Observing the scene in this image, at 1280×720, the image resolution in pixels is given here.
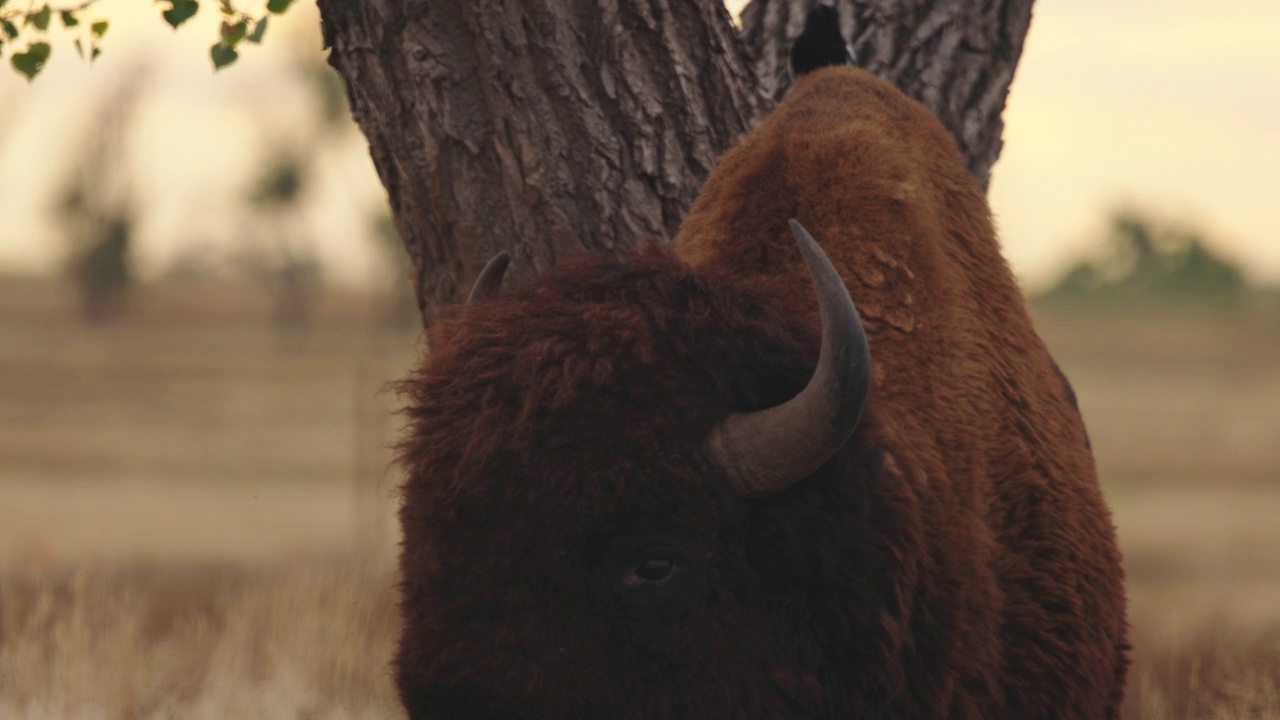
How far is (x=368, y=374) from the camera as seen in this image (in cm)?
2577

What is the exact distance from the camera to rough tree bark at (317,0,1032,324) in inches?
189

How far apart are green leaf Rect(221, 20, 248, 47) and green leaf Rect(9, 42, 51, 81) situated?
0.88 m

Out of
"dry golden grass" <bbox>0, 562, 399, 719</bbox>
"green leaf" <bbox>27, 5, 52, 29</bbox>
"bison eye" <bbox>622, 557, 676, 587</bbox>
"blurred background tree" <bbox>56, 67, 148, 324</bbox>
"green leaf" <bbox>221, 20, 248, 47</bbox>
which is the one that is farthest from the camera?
"blurred background tree" <bbox>56, 67, 148, 324</bbox>

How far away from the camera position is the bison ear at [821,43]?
5.01m

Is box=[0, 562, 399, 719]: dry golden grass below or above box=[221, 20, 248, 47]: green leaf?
below

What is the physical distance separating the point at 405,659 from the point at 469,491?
0.41 metres

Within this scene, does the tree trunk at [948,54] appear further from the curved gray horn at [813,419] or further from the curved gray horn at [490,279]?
the curved gray horn at [813,419]

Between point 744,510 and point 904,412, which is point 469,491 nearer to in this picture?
point 744,510

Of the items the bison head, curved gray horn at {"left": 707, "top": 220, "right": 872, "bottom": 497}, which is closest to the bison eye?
the bison head

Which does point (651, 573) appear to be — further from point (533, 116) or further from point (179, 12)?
point (179, 12)

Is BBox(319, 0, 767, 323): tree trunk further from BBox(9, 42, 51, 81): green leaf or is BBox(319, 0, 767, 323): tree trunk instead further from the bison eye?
the bison eye

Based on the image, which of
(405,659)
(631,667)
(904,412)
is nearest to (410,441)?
(405,659)

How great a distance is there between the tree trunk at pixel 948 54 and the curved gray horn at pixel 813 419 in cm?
→ 295

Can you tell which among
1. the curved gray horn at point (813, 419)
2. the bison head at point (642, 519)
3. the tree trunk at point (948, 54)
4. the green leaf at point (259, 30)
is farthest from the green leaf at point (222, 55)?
the curved gray horn at point (813, 419)
